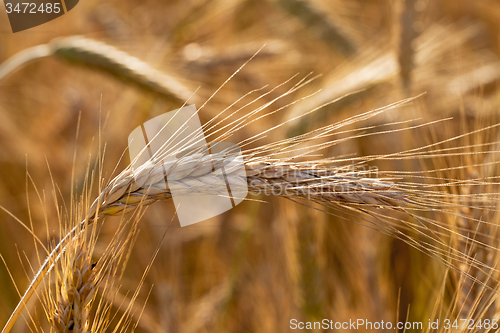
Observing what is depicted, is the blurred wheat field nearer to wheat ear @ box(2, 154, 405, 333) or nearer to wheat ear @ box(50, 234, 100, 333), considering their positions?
wheat ear @ box(2, 154, 405, 333)

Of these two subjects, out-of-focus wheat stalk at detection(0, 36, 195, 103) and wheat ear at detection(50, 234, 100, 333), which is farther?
out-of-focus wheat stalk at detection(0, 36, 195, 103)

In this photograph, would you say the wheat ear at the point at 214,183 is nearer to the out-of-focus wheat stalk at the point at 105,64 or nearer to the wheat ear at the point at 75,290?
the wheat ear at the point at 75,290

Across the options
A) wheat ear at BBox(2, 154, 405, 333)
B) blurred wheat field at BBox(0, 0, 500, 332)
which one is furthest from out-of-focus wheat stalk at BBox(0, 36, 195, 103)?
wheat ear at BBox(2, 154, 405, 333)

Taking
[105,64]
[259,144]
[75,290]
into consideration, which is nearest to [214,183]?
[75,290]

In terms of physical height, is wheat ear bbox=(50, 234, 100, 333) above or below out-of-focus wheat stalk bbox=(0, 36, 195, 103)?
below

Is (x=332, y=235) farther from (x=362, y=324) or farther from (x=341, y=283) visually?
(x=362, y=324)

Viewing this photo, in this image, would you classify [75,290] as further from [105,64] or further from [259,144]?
[259,144]

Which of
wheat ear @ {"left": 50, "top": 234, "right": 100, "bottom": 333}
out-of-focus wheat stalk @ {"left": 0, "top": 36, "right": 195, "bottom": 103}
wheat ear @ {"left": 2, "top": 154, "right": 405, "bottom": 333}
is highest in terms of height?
out-of-focus wheat stalk @ {"left": 0, "top": 36, "right": 195, "bottom": 103}

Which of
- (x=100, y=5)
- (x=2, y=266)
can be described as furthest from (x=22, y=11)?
(x=2, y=266)

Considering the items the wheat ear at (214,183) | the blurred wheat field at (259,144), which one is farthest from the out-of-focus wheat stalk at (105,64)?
the wheat ear at (214,183)
